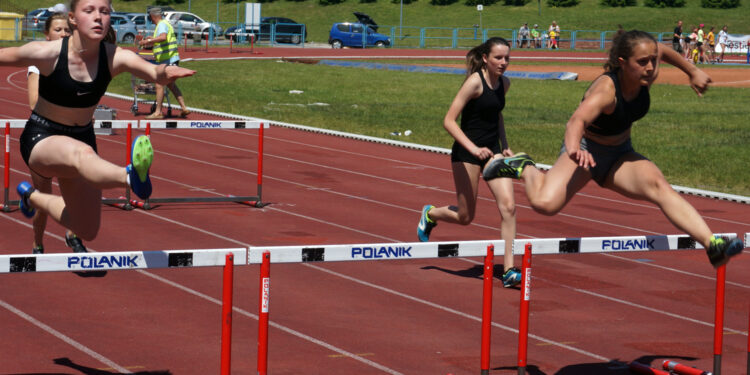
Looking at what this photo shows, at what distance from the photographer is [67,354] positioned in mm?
6730

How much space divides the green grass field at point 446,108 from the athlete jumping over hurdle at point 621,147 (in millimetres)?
8523

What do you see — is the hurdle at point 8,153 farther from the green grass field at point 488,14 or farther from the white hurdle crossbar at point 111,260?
the green grass field at point 488,14

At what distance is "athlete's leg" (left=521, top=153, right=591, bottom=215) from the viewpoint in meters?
6.52

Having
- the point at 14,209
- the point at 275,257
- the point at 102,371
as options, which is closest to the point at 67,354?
the point at 102,371

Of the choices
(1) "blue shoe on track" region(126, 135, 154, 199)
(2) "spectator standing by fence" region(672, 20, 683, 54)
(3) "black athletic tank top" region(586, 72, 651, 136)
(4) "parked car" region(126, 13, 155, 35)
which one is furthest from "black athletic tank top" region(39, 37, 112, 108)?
(2) "spectator standing by fence" region(672, 20, 683, 54)

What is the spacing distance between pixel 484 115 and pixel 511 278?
1363mm

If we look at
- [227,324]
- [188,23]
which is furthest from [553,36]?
[227,324]

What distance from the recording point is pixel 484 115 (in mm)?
8984

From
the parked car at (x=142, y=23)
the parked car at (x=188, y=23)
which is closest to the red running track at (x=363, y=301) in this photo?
the parked car at (x=142, y=23)

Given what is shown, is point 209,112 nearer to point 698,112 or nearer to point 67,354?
point 698,112

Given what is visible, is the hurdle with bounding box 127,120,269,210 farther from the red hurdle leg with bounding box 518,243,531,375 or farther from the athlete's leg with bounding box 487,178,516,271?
the red hurdle leg with bounding box 518,243,531,375

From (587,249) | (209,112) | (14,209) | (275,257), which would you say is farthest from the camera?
(209,112)

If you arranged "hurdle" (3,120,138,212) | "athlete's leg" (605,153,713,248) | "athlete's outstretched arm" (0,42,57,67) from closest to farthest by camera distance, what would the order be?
"athlete's outstretched arm" (0,42,57,67)
"athlete's leg" (605,153,713,248)
"hurdle" (3,120,138,212)

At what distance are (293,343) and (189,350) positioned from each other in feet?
2.31
